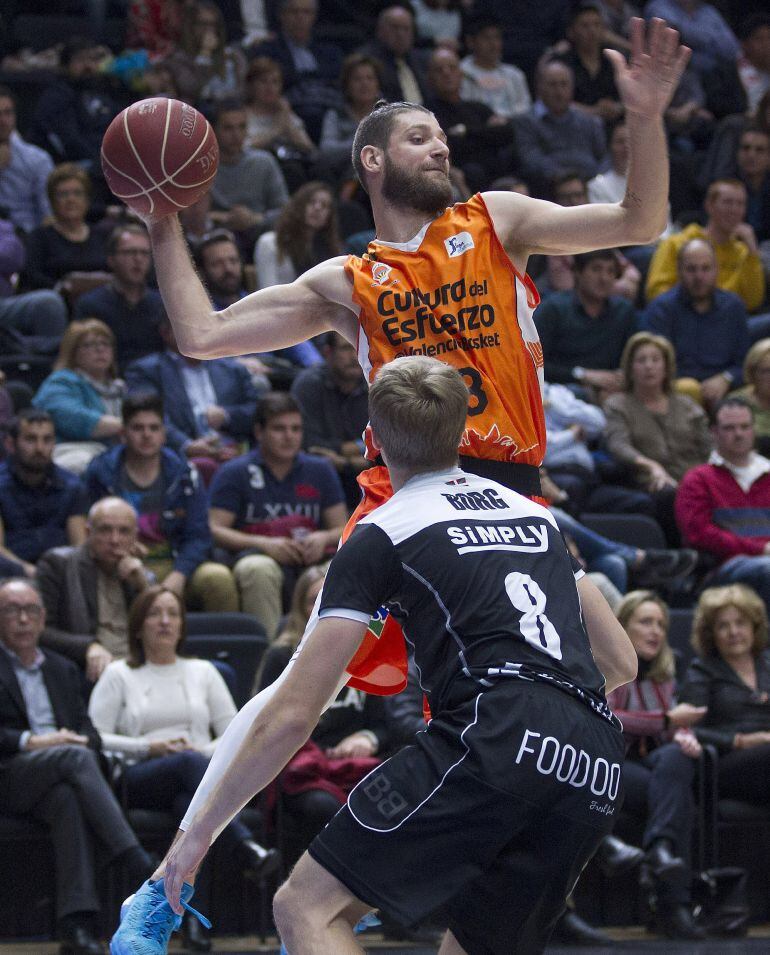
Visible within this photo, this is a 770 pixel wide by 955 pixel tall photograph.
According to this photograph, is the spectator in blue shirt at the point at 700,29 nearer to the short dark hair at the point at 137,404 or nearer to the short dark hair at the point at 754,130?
the short dark hair at the point at 754,130

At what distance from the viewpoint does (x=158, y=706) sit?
293 inches

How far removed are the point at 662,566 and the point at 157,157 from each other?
4953mm

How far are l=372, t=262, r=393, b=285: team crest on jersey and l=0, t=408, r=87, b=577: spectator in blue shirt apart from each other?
4297 millimetres

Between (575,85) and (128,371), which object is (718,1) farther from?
(128,371)

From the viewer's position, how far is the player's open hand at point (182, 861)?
385 cm

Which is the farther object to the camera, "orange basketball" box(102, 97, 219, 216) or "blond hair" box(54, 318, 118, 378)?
"blond hair" box(54, 318, 118, 378)

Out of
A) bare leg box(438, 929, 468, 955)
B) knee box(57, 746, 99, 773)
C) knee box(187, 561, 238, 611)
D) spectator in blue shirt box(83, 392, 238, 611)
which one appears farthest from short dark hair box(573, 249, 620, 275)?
bare leg box(438, 929, 468, 955)

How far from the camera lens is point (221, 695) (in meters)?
7.53

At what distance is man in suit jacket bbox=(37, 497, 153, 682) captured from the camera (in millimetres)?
7906

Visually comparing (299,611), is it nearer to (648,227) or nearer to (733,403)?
(733,403)

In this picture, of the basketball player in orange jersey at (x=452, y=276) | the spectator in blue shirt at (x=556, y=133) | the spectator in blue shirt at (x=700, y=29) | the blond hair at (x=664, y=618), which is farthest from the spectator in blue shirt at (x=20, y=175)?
the basketball player in orange jersey at (x=452, y=276)

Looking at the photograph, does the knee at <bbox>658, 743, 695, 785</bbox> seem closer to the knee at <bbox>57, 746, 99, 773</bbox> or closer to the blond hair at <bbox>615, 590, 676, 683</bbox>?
the blond hair at <bbox>615, 590, 676, 683</bbox>

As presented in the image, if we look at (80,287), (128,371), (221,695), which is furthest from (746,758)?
(80,287)

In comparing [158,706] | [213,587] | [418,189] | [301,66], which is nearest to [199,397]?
[213,587]
